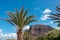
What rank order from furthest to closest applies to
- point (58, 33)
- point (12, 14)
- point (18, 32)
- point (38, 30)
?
point (38, 30) < point (58, 33) < point (12, 14) < point (18, 32)

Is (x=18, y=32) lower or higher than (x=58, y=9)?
lower

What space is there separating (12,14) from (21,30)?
3463 millimetres

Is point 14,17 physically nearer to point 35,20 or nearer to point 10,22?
point 10,22

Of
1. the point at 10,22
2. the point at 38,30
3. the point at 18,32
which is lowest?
the point at 18,32

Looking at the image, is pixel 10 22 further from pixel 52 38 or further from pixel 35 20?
pixel 52 38

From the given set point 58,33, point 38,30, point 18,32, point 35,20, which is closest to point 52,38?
point 58,33

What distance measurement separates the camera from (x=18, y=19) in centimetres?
3231

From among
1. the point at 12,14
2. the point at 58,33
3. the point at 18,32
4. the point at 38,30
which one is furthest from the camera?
the point at 38,30

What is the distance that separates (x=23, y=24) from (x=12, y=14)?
2.57 metres

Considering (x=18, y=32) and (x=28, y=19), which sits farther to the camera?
(x=28, y=19)

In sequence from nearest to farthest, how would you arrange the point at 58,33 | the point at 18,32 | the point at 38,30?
the point at 18,32 < the point at 58,33 < the point at 38,30

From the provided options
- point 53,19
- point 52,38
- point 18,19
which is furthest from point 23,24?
point 52,38

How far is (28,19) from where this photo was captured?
33.1 m

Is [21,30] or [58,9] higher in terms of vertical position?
[58,9]
